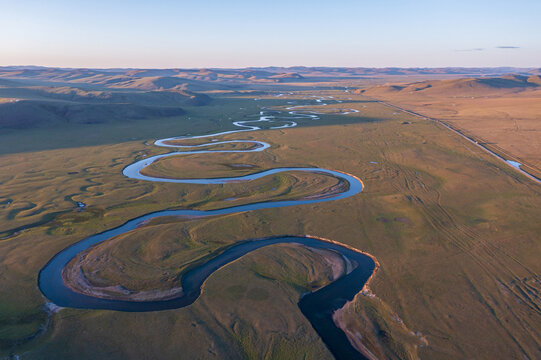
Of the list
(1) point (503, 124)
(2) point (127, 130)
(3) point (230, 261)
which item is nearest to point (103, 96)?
(2) point (127, 130)

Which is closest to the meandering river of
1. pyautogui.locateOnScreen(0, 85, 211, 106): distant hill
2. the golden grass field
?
the golden grass field

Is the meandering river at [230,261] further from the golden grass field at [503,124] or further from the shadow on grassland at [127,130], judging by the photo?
the shadow on grassland at [127,130]

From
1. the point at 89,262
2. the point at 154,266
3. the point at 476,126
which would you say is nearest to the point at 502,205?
the point at 154,266

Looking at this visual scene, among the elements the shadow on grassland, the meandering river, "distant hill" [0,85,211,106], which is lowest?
the meandering river

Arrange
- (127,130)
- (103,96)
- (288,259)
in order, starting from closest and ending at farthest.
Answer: (288,259)
(127,130)
(103,96)

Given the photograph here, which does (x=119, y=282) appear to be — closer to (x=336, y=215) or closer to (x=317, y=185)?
(x=336, y=215)

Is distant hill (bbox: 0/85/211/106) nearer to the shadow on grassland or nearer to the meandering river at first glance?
the shadow on grassland

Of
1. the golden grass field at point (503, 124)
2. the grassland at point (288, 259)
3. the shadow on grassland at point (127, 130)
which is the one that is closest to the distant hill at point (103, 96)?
the shadow on grassland at point (127, 130)

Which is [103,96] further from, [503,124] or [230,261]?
[503,124]
